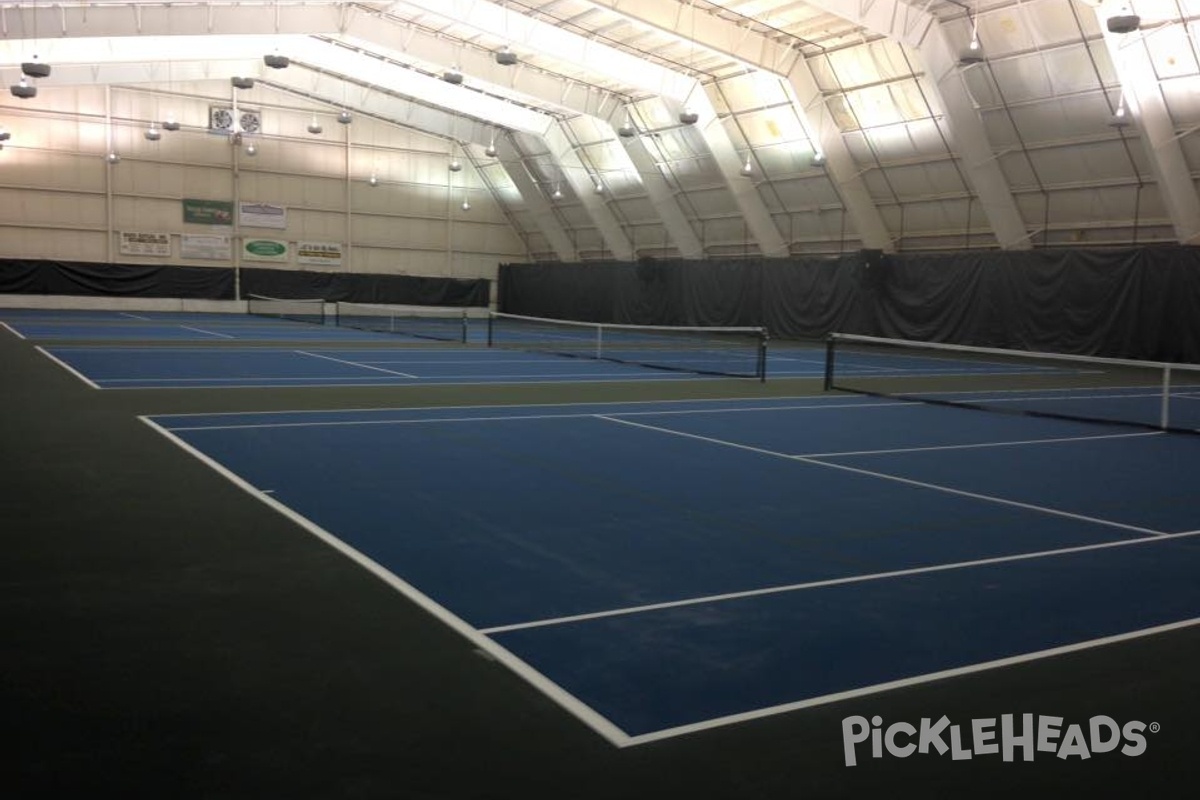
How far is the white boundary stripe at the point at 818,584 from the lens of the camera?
5.07 meters

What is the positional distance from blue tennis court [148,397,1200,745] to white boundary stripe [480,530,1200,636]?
2 centimetres

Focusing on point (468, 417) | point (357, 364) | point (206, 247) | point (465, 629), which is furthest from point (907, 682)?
point (206, 247)

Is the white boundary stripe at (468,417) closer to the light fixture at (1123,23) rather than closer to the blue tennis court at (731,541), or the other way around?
the blue tennis court at (731,541)

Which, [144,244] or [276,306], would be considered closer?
[144,244]

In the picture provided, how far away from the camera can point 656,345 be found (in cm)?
3011

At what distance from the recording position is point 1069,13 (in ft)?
77.9

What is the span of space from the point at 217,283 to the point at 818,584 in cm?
4107

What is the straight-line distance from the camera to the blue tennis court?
458cm

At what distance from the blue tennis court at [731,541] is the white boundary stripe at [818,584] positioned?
2 centimetres

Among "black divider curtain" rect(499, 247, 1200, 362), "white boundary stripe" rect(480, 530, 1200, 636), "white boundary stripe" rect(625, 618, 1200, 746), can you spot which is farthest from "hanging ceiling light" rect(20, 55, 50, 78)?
"white boundary stripe" rect(625, 618, 1200, 746)

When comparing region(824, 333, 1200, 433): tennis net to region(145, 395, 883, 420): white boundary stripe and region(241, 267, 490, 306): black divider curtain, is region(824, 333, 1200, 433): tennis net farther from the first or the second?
region(241, 267, 490, 306): black divider curtain

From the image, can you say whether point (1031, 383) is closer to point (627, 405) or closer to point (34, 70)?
point (627, 405)

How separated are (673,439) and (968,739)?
24.5ft

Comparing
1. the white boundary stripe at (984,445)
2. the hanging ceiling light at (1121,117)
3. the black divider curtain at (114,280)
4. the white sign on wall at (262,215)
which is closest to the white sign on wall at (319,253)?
the white sign on wall at (262,215)
